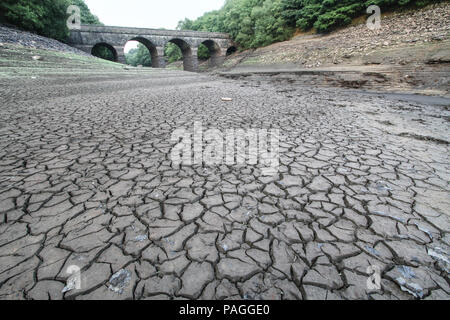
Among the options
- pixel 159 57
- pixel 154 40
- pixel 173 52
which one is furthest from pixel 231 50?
pixel 173 52

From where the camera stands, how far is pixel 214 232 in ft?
5.68

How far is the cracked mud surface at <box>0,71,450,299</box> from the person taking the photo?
134 centimetres

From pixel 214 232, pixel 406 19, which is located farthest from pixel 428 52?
pixel 214 232

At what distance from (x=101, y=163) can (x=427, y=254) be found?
3147mm

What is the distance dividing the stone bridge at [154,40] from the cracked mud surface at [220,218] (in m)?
29.2

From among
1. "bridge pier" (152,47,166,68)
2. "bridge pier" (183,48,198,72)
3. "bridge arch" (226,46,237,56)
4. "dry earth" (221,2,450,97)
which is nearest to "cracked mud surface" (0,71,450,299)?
"dry earth" (221,2,450,97)

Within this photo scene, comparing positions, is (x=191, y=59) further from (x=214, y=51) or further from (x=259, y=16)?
(x=259, y=16)

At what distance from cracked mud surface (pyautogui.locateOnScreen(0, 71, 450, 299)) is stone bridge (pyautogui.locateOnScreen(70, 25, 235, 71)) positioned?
29216 mm

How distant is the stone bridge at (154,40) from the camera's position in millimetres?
26234

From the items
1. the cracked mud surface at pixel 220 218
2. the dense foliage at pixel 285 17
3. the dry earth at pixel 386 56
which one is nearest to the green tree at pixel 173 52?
the dense foliage at pixel 285 17

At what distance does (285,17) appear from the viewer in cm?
2619

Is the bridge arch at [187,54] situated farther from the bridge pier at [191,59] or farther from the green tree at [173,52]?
the green tree at [173,52]

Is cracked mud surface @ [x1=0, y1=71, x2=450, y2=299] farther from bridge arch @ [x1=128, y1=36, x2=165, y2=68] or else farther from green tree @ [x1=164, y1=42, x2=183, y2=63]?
green tree @ [x1=164, y1=42, x2=183, y2=63]

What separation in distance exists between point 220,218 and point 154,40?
34512 millimetres
